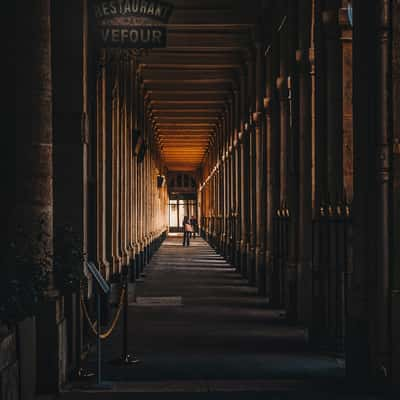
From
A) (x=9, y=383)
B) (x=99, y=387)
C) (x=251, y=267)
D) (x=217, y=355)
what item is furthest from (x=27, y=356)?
(x=251, y=267)

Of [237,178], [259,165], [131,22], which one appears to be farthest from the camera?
[237,178]

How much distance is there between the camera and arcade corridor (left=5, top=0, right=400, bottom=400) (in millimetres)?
9273

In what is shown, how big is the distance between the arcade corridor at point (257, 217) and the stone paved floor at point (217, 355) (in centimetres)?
5

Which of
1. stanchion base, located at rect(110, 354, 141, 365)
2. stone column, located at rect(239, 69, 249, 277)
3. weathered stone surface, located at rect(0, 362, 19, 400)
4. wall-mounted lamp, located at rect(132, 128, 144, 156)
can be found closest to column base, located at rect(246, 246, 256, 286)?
stone column, located at rect(239, 69, 249, 277)

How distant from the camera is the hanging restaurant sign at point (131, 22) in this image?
14312 millimetres

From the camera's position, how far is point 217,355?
11820 millimetres

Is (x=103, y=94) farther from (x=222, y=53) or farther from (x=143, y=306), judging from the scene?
(x=222, y=53)

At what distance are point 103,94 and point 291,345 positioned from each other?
6749 mm

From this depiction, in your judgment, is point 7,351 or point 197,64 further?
point 197,64

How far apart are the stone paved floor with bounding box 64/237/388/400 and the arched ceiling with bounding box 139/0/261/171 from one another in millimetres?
7080

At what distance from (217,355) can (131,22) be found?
5610 mm

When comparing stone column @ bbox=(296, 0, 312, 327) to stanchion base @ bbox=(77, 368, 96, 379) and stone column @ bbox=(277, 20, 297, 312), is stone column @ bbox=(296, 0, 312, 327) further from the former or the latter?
stanchion base @ bbox=(77, 368, 96, 379)

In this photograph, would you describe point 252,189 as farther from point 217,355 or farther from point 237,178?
point 217,355

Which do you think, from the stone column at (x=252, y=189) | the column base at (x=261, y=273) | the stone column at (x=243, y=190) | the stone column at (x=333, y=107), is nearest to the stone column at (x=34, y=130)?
the stone column at (x=333, y=107)
